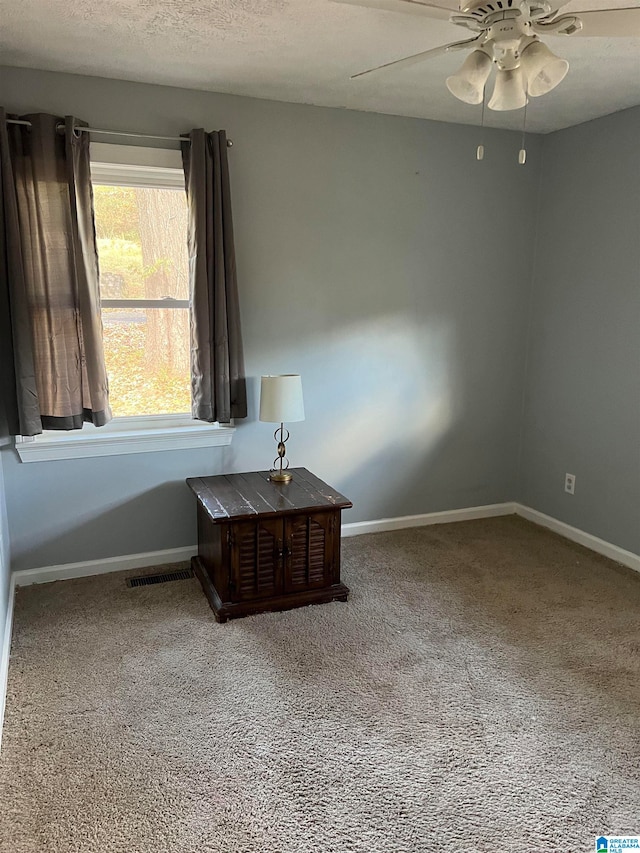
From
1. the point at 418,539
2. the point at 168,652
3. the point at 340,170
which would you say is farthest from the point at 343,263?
the point at 168,652

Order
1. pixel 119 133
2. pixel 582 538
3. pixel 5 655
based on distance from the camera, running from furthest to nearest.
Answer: pixel 582 538 → pixel 119 133 → pixel 5 655

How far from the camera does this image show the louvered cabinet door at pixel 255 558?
279 cm

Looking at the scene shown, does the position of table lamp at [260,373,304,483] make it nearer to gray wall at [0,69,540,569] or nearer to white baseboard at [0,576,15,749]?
gray wall at [0,69,540,569]

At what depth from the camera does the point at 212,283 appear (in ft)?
10.1

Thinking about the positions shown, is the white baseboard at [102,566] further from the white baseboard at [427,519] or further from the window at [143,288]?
the white baseboard at [427,519]

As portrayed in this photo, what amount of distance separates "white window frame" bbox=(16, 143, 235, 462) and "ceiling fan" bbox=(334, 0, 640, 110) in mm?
1629

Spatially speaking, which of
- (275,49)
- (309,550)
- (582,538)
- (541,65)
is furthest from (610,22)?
(582,538)

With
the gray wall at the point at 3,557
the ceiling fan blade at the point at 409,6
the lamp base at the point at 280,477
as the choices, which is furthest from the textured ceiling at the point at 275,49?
the lamp base at the point at 280,477

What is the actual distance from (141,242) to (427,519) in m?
2.35

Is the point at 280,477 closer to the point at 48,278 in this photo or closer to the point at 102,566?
the point at 102,566

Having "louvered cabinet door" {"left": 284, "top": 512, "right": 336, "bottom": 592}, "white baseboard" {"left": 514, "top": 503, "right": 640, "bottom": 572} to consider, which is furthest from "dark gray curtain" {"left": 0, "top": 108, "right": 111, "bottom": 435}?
"white baseboard" {"left": 514, "top": 503, "right": 640, "bottom": 572}

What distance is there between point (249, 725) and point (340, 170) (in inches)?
108

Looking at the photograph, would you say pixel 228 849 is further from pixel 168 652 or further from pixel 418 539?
pixel 418 539

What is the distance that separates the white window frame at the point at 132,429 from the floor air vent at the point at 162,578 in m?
0.64
